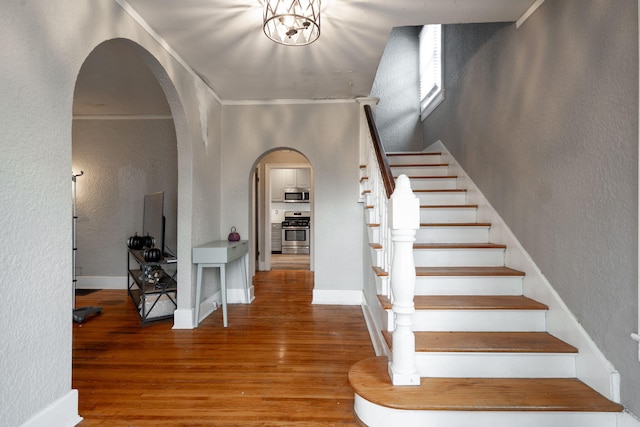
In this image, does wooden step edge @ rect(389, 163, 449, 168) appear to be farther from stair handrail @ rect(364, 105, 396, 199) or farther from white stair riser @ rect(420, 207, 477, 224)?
white stair riser @ rect(420, 207, 477, 224)

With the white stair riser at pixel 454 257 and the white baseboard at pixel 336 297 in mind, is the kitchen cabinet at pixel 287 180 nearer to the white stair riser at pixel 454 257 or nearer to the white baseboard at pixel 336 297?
the white baseboard at pixel 336 297

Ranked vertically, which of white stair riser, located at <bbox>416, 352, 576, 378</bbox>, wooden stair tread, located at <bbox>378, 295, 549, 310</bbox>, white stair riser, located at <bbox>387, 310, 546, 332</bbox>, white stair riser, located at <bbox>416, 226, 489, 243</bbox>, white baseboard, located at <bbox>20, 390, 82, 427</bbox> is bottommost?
white baseboard, located at <bbox>20, 390, 82, 427</bbox>

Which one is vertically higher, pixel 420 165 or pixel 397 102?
pixel 397 102

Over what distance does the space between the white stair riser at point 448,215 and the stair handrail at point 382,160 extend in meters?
0.74

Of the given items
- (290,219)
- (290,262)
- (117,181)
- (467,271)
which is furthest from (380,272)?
(290,219)

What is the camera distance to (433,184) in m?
3.64

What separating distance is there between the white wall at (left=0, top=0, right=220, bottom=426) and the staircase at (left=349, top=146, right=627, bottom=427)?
147 centimetres

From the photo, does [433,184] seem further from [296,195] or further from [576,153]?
[296,195]

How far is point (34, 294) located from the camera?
153cm

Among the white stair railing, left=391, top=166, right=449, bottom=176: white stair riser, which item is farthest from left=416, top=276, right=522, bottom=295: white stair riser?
left=391, top=166, right=449, bottom=176: white stair riser

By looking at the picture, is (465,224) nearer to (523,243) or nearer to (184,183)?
(523,243)

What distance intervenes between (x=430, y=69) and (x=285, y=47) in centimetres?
275

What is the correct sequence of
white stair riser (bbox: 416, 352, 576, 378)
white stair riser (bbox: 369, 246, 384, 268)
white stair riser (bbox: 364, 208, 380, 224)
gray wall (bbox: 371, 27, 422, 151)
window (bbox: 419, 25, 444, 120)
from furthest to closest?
gray wall (bbox: 371, 27, 422, 151)
window (bbox: 419, 25, 444, 120)
white stair riser (bbox: 364, 208, 380, 224)
white stair riser (bbox: 369, 246, 384, 268)
white stair riser (bbox: 416, 352, 576, 378)

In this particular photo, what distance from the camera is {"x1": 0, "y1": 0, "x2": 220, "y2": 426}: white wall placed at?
4.56ft
